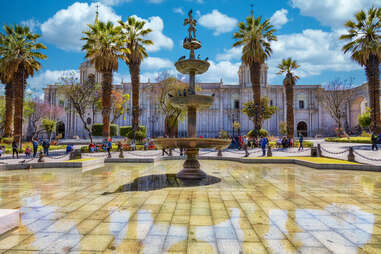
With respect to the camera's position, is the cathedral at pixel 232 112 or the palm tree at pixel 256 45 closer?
the palm tree at pixel 256 45

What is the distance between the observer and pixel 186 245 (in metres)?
2.62

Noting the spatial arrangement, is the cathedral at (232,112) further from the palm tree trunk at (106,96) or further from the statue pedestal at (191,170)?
the statue pedestal at (191,170)

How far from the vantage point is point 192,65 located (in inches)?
279

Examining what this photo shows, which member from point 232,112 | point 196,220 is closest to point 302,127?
point 232,112

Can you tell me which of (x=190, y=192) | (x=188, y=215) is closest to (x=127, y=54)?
(x=190, y=192)

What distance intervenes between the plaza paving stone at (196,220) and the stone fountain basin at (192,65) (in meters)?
3.45

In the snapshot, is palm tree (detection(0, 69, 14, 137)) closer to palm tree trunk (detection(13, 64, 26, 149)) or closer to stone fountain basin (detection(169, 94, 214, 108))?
palm tree trunk (detection(13, 64, 26, 149))

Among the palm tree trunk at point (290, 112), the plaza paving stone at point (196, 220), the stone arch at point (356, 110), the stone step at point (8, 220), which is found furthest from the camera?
the stone arch at point (356, 110)

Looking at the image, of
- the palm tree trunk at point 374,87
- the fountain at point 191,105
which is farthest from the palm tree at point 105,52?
the palm tree trunk at point 374,87

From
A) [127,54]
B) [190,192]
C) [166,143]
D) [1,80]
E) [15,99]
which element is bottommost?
[190,192]

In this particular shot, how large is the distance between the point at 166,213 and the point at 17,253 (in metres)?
1.84

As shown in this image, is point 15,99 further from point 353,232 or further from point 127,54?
point 353,232

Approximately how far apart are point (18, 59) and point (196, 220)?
21.9 metres

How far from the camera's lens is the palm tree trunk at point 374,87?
20.1m
